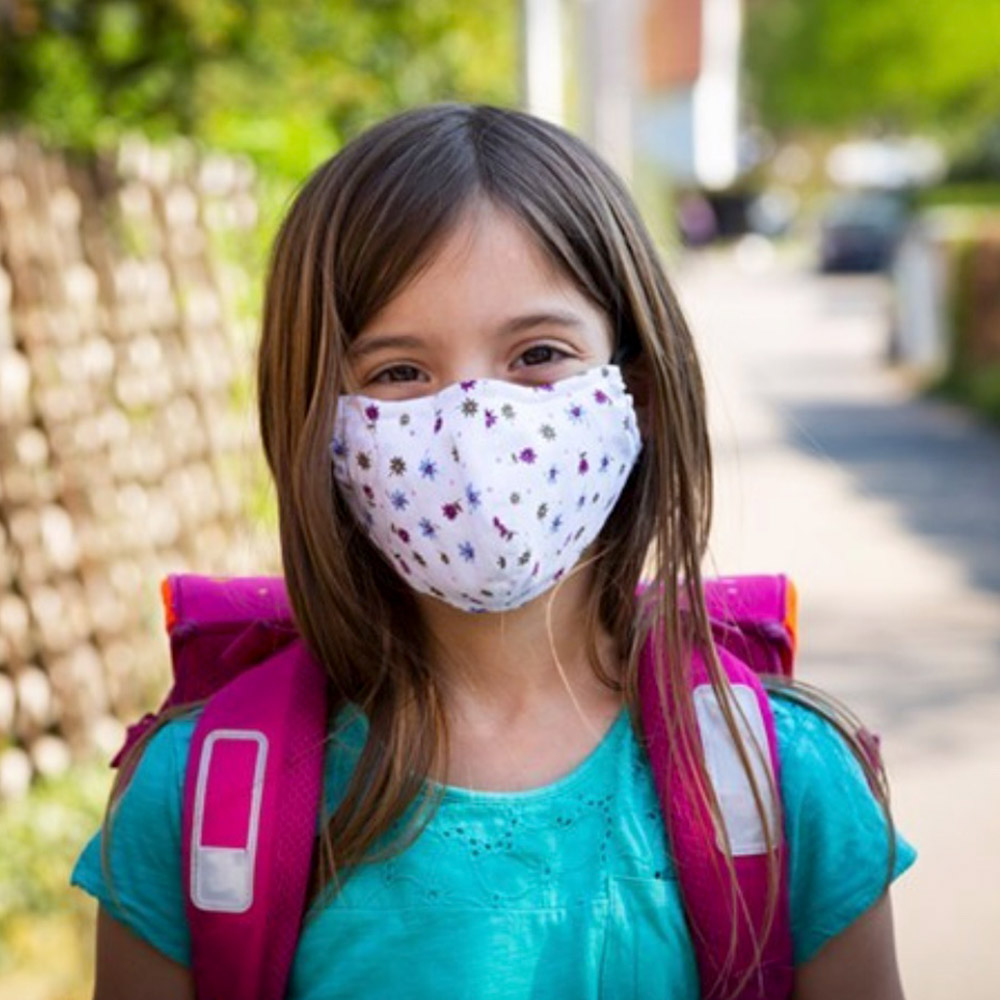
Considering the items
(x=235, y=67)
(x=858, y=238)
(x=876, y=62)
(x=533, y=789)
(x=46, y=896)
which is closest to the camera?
(x=533, y=789)

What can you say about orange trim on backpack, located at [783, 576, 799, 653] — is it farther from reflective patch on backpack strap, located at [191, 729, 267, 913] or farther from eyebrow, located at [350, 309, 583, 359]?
reflective patch on backpack strap, located at [191, 729, 267, 913]

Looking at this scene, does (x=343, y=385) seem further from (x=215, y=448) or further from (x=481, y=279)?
(x=215, y=448)

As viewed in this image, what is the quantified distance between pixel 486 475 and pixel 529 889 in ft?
1.30

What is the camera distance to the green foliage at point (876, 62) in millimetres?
46094

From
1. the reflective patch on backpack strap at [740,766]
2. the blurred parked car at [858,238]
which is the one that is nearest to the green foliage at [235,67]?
the reflective patch on backpack strap at [740,766]

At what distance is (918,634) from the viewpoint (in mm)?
8992

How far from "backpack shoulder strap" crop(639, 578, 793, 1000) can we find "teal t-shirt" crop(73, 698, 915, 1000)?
22mm

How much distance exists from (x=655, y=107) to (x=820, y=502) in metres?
38.4

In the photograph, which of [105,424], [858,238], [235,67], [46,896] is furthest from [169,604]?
[858,238]

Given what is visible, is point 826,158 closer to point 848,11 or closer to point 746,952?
point 848,11

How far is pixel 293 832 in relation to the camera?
211cm

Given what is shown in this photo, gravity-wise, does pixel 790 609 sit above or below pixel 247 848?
above

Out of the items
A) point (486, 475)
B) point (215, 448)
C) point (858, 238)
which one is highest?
point (486, 475)

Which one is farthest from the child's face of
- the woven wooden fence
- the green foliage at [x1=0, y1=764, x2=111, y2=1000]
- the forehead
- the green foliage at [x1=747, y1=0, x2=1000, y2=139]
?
the green foliage at [x1=747, y1=0, x2=1000, y2=139]
